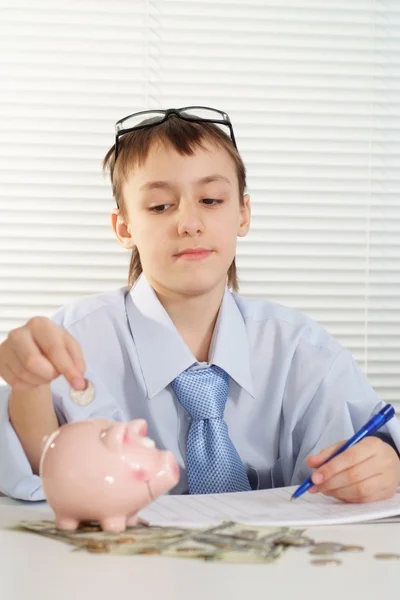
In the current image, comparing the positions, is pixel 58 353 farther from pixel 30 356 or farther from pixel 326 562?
pixel 326 562

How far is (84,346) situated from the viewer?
154 centimetres

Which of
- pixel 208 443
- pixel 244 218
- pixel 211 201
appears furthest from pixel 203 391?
pixel 244 218

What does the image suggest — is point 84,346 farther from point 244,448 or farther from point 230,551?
point 230,551

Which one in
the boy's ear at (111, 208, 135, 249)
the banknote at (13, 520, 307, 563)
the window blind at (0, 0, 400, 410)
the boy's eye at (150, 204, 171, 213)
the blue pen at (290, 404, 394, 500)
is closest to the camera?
the banknote at (13, 520, 307, 563)

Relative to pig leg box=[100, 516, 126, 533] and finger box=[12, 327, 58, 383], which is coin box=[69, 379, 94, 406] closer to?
finger box=[12, 327, 58, 383]

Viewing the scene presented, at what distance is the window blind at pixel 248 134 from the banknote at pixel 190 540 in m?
1.69

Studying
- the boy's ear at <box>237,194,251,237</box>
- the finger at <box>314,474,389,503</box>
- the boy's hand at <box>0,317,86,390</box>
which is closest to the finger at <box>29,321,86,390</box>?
the boy's hand at <box>0,317,86,390</box>

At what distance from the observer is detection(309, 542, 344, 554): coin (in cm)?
91

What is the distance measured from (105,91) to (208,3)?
381 mm

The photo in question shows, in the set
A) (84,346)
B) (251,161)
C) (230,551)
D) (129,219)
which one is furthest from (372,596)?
(251,161)

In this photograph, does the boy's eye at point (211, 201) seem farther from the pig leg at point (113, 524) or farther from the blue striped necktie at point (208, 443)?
the pig leg at point (113, 524)

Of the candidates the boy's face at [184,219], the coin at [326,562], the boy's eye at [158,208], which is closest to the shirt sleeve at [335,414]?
the boy's face at [184,219]

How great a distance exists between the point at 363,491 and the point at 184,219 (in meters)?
0.52

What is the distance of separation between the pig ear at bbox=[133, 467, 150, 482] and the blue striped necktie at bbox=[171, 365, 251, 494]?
46 cm
